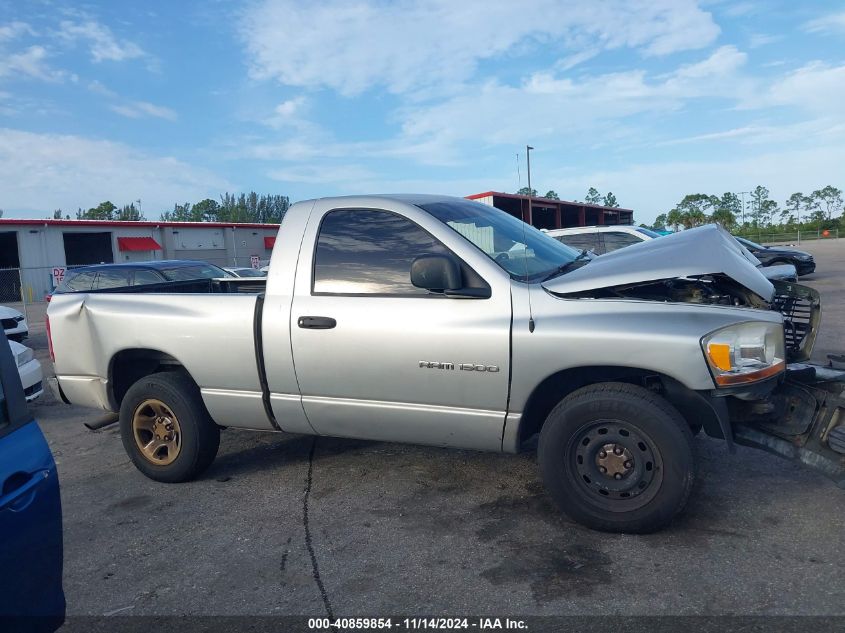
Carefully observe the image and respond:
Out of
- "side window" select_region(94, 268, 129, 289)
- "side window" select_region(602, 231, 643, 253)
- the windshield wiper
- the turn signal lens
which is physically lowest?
the turn signal lens

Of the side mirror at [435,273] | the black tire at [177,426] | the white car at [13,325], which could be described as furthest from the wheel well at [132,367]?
the white car at [13,325]

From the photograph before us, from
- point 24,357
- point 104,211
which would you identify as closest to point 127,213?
point 104,211

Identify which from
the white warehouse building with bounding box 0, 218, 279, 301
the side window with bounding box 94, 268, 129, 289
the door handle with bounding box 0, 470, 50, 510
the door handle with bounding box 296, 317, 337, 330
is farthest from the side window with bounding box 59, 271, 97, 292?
the white warehouse building with bounding box 0, 218, 279, 301

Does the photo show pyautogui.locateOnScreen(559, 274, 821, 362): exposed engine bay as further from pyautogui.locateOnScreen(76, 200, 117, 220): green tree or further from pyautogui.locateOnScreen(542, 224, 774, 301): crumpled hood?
pyautogui.locateOnScreen(76, 200, 117, 220): green tree

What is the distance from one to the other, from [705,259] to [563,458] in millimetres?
1335

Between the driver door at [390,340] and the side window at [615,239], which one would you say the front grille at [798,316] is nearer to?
the driver door at [390,340]

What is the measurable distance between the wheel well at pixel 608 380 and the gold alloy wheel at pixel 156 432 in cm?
251

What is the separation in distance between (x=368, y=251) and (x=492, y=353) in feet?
3.49

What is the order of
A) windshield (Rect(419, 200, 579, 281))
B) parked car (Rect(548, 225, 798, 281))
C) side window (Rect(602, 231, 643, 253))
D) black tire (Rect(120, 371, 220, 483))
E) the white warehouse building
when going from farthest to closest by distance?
the white warehouse building
side window (Rect(602, 231, 643, 253))
parked car (Rect(548, 225, 798, 281))
black tire (Rect(120, 371, 220, 483))
windshield (Rect(419, 200, 579, 281))

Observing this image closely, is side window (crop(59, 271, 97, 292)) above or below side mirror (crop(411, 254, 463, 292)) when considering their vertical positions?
below

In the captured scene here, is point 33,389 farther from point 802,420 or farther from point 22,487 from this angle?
point 802,420

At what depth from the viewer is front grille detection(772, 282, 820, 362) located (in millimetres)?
3980

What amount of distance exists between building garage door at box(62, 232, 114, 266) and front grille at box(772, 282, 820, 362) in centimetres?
3919

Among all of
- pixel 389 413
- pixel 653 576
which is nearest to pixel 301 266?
pixel 389 413
